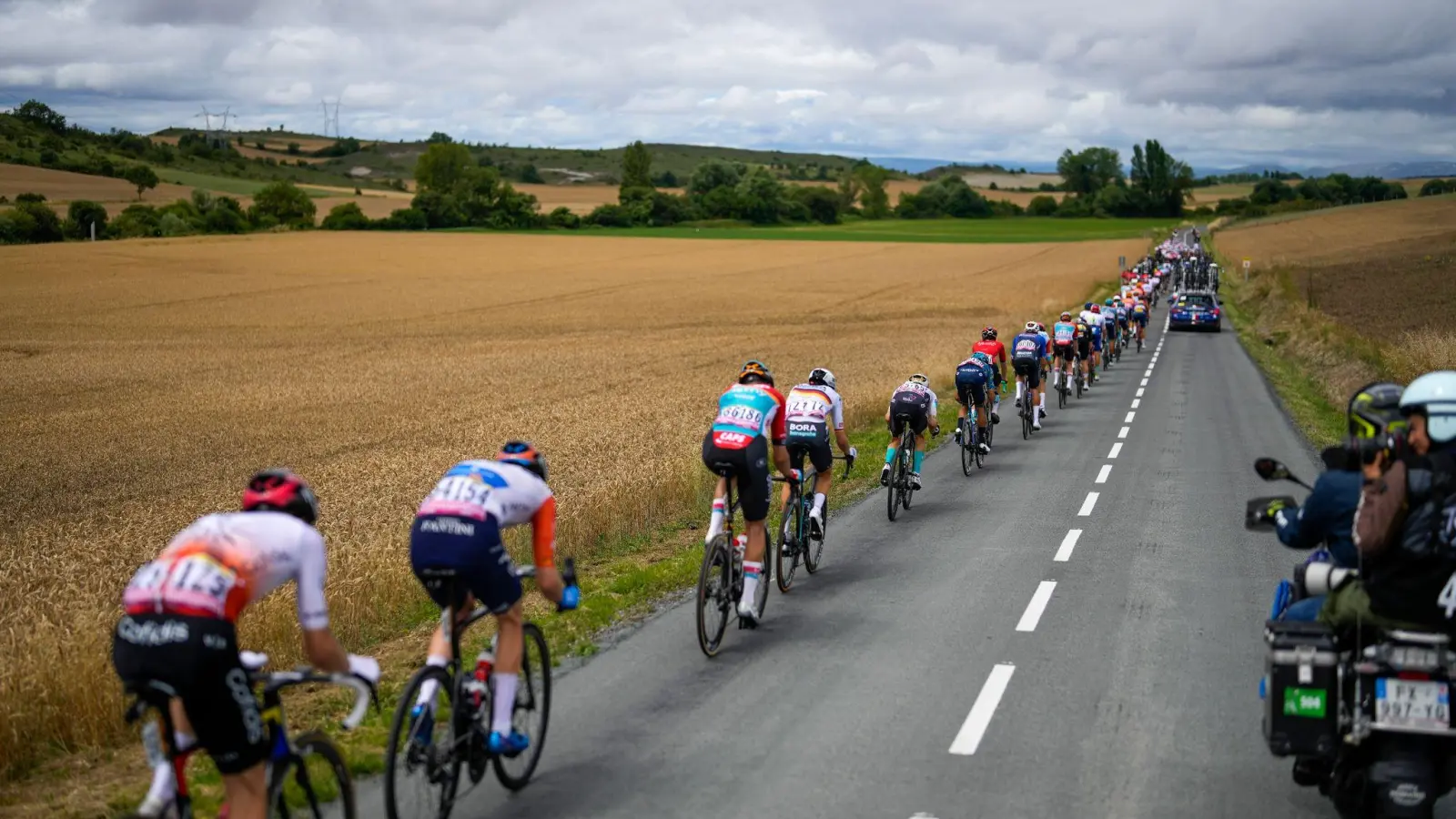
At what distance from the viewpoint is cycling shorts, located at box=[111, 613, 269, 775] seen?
4453 mm

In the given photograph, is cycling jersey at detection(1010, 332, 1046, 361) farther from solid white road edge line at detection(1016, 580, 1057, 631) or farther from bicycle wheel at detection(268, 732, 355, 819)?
bicycle wheel at detection(268, 732, 355, 819)

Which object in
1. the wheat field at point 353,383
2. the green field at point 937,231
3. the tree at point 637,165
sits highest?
the tree at point 637,165

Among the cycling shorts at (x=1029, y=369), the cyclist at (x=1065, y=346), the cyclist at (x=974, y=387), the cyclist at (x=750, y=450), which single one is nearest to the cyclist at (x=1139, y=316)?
the cyclist at (x=1065, y=346)

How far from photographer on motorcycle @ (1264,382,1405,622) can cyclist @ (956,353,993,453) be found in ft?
37.7

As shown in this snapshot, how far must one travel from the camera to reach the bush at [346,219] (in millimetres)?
120500

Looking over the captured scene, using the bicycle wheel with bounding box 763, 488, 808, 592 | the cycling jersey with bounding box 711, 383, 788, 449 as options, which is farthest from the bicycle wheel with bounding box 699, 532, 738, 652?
the bicycle wheel with bounding box 763, 488, 808, 592

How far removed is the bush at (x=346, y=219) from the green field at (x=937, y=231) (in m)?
18.4

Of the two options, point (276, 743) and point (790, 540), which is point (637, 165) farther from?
point (276, 743)

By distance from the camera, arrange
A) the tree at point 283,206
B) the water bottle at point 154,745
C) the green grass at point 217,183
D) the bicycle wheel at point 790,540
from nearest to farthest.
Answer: the water bottle at point 154,745, the bicycle wheel at point 790,540, the tree at point 283,206, the green grass at point 217,183

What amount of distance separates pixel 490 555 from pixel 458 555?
15 cm

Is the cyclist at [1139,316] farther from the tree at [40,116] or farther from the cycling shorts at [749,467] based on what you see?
the tree at [40,116]

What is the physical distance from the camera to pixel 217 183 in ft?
476

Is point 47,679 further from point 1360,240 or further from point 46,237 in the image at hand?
point 1360,240

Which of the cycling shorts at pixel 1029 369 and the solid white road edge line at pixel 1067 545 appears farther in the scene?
the cycling shorts at pixel 1029 369
